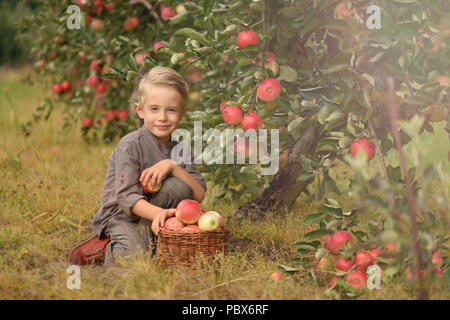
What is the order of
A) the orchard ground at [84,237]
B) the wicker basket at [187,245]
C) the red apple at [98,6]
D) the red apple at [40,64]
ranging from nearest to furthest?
the orchard ground at [84,237], the wicker basket at [187,245], the red apple at [98,6], the red apple at [40,64]

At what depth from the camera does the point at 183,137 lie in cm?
317

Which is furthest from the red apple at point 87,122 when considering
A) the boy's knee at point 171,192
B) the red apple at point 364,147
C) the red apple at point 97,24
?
the red apple at point 364,147

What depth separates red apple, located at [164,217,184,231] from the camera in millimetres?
2221

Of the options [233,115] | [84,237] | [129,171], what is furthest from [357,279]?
[84,237]

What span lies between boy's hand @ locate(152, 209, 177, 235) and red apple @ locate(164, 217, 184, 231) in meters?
0.03

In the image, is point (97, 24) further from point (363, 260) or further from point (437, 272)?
point (437, 272)

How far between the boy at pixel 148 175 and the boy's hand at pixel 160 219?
0.05 m

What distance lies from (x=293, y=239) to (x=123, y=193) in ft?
2.84

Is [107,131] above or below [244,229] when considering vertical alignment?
above

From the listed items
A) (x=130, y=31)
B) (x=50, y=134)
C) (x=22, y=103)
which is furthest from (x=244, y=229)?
(x=22, y=103)

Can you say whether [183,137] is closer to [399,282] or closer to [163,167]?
[163,167]

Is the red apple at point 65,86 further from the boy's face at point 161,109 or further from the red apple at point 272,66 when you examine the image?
the red apple at point 272,66

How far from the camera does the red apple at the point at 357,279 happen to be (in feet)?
6.26

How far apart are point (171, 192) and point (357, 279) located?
0.92 meters
